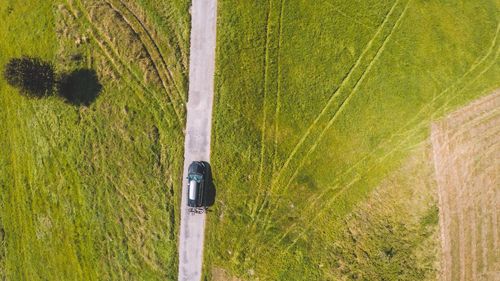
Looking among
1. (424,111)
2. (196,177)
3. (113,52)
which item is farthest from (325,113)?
(113,52)

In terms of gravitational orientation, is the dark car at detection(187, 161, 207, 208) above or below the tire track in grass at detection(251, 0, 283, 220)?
below

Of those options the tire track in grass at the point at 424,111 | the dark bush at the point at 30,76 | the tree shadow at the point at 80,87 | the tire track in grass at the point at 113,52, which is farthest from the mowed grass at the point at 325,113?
the dark bush at the point at 30,76

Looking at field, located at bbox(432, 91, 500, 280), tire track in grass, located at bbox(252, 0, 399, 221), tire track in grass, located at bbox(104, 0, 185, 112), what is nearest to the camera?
field, located at bbox(432, 91, 500, 280)

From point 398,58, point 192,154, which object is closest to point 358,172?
point 398,58

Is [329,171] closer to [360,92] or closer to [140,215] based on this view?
[360,92]

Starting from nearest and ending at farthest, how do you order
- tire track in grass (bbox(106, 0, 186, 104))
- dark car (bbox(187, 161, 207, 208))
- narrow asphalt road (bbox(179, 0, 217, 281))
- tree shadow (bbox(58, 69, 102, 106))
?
dark car (bbox(187, 161, 207, 208)), narrow asphalt road (bbox(179, 0, 217, 281)), tire track in grass (bbox(106, 0, 186, 104)), tree shadow (bbox(58, 69, 102, 106))

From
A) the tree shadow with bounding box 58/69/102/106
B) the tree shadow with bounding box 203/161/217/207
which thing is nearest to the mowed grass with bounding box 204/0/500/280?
the tree shadow with bounding box 203/161/217/207

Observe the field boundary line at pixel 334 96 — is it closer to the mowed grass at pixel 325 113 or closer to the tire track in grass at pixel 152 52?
the mowed grass at pixel 325 113

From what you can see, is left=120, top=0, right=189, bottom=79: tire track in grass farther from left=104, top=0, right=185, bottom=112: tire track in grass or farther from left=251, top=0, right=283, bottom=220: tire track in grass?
left=251, top=0, right=283, bottom=220: tire track in grass
